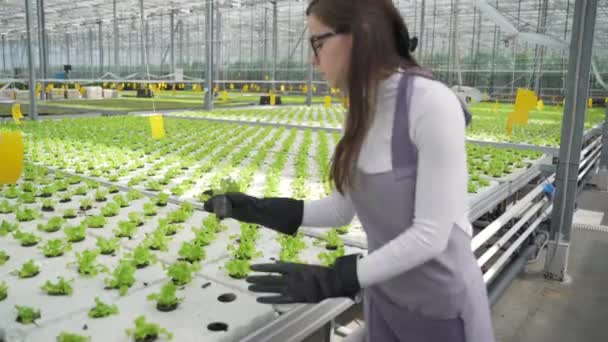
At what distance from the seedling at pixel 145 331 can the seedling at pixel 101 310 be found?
0.61ft

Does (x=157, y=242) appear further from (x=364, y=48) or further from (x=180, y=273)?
(x=364, y=48)

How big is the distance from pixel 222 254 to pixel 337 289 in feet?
4.96

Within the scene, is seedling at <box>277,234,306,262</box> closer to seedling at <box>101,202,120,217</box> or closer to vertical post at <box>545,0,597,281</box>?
seedling at <box>101,202,120,217</box>

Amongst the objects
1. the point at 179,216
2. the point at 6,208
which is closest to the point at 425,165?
the point at 179,216

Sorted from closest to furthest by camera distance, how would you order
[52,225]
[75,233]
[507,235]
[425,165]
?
[425,165] < [75,233] < [52,225] < [507,235]

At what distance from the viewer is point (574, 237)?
4.65 metres

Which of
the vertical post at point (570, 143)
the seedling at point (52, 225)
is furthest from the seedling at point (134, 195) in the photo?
the vertical post at point (570, 143)

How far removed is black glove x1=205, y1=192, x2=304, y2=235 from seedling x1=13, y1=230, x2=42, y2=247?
1576mm

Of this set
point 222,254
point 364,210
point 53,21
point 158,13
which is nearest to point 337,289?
point 364,210

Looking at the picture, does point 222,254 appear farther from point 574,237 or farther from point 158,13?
point 158,13

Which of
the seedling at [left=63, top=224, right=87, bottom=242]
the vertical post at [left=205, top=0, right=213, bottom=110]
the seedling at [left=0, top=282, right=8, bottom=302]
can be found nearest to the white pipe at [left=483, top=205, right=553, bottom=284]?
the seedling at [left=63, top=224, right=87, bottom=242]

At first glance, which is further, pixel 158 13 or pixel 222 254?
pixel 158 13

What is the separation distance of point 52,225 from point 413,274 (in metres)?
2.33

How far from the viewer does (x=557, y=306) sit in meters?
3.27
